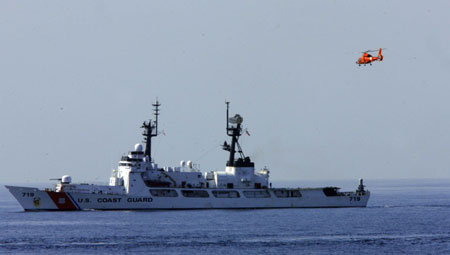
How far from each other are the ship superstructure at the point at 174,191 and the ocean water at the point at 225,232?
165cm

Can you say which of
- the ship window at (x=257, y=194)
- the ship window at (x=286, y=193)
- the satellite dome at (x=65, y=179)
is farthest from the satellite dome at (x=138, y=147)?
the ship window at (x=286, y=193)

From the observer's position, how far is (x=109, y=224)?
66062 millimetres

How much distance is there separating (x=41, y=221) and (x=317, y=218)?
1093 inches

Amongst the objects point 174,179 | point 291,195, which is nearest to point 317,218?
point 291,195

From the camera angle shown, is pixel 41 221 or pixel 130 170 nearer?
pixel 41 221

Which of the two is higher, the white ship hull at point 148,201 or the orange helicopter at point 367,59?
the orange helicopter at point 367,59

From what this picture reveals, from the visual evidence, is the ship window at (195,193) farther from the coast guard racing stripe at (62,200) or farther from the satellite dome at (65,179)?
the satellite dome at (65,179)

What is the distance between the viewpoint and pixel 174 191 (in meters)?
78.7

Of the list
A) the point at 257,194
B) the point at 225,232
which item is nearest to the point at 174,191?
the point at 257,194

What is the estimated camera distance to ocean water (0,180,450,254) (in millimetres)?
52656

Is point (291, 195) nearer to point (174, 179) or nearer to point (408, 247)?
point (174, 179)

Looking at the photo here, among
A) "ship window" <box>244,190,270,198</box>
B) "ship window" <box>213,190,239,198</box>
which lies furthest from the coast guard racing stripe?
"ship window" <box>244,190,270,198</box>

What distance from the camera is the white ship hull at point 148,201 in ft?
250

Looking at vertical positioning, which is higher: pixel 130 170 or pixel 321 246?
pixel 130 170
